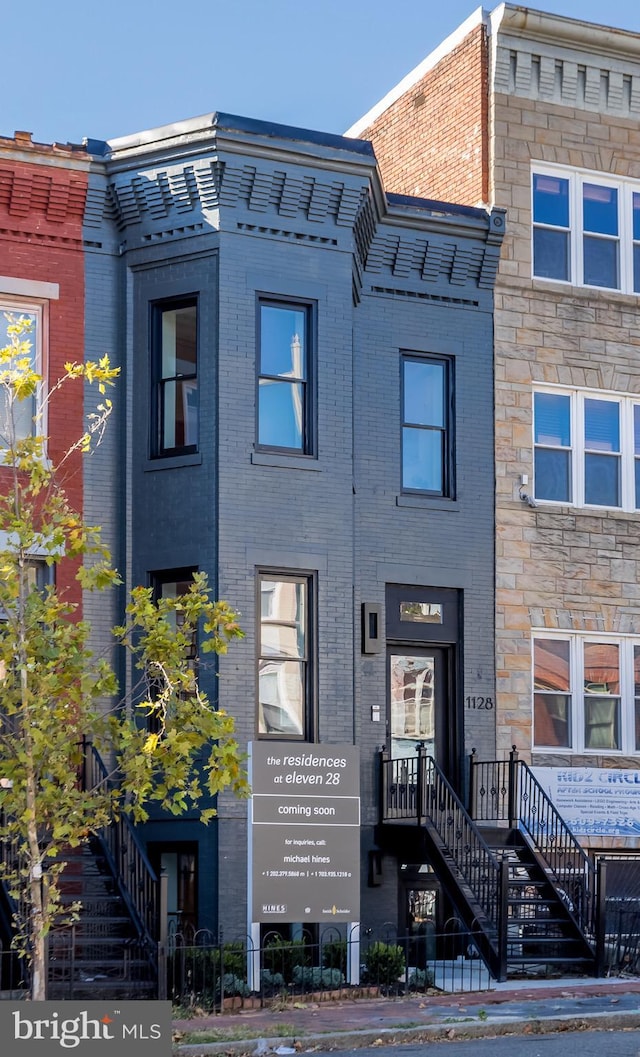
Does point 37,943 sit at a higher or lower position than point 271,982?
higher

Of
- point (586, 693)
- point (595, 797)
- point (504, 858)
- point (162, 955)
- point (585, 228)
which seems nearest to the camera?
point (162, 955)

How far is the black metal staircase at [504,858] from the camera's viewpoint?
18.4 meters

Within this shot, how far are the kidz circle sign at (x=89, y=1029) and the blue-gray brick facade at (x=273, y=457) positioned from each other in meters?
6.76

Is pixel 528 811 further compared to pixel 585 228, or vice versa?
pixel 585 228

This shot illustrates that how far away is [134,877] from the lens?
56.1 feet

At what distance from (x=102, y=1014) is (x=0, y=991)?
4459 millimetres

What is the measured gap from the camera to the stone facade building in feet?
72.3

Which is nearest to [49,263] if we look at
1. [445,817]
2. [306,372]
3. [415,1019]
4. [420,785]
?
[306,372]

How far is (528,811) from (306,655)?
3609 mm

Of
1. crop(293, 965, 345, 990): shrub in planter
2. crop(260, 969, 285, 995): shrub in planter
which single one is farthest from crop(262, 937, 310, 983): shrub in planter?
crop(260, 969, 285, 995): shrub in planter

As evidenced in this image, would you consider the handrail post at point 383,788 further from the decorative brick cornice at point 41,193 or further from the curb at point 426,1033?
the decorative brick cornice at point 41,193

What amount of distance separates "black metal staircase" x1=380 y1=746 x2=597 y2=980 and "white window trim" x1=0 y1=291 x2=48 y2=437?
615cm

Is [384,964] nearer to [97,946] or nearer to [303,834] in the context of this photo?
[303,834]

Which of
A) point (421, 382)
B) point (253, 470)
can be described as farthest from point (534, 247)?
point (253, 470)
